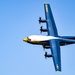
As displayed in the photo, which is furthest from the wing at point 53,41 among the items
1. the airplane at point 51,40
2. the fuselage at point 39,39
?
the fuselage at point 39,39

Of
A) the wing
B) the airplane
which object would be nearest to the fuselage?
the airplane

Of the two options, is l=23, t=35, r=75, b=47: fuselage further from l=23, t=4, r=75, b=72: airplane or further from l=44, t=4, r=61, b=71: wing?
l=44, t=4, r=61, b=71: wing

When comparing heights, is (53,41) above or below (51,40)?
below

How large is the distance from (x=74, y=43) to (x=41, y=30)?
15.0 metres

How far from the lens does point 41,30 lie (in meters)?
132

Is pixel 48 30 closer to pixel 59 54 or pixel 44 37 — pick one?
pixel 44 37

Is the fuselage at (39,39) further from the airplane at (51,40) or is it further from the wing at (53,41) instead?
the wing at (53,41)

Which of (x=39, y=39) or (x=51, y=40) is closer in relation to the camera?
(x=39, y=39)

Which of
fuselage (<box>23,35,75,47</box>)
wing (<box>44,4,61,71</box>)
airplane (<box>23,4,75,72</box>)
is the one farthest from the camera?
fuselage (<box>23,35,75,47</box>)

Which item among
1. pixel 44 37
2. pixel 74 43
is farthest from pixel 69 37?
pixel 44 37

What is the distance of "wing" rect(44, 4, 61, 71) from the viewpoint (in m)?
116

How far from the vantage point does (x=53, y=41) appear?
127312 mm

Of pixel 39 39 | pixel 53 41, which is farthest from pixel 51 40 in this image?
pixel 39 39

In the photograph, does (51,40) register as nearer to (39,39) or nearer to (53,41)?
(53,41)
